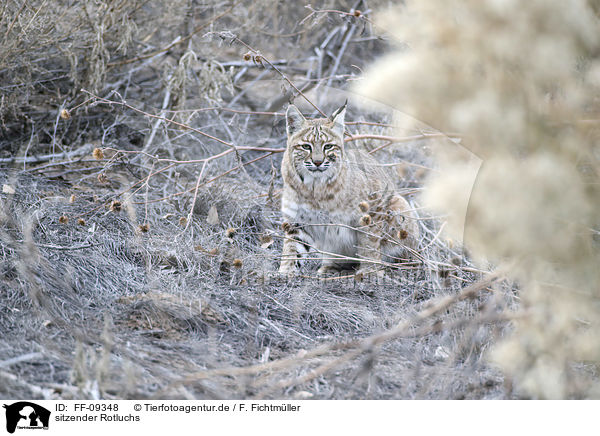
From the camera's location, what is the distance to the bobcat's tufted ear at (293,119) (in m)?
4.05

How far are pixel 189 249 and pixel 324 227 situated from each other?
96cm

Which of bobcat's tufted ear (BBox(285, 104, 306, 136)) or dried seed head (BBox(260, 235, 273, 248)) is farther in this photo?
dried seed head (BBox(260, 235, 273, 248))

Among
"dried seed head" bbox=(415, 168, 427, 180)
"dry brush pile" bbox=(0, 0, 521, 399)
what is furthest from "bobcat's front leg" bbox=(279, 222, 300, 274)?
"dried seed head" bbox=(415, 168, 427, 180)

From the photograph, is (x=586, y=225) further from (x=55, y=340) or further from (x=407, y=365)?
(x=55, y=340)

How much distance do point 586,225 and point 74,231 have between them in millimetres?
2995

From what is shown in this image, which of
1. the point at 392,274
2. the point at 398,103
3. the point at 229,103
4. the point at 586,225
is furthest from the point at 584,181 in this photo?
the point at 229,103

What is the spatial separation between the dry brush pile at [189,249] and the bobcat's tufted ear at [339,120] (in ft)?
0.38

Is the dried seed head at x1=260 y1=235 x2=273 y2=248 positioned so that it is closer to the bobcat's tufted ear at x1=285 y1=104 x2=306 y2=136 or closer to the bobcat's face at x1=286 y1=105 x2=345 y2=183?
the bobcat's face at x1=286 y1=105 x2=345 y2=183
